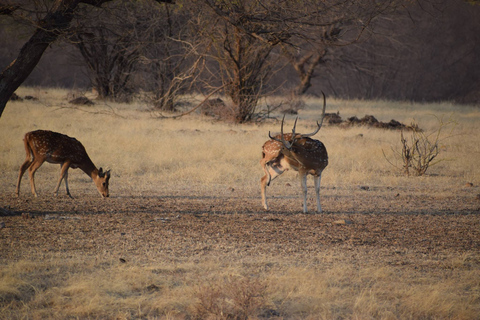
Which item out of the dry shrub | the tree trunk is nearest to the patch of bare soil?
the dry shrub

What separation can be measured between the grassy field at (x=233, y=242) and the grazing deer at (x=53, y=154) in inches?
13.3

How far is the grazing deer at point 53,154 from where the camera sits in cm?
882

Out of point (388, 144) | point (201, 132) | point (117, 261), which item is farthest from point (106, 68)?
point (117, 261)

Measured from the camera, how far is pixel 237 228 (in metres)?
7.14

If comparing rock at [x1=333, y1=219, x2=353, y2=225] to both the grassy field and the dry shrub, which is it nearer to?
the grassy field

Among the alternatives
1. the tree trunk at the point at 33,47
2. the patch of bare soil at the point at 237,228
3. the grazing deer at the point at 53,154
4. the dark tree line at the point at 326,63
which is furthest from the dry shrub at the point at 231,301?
the dark tree line at the point at 326,63

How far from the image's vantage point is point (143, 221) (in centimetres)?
740

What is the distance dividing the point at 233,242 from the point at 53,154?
4112mm

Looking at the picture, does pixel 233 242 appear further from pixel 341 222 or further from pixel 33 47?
pixel 33 47

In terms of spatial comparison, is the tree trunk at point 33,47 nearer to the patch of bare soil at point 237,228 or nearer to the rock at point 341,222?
the patch of bare soil at point 237,228

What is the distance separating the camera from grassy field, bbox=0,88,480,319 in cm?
458

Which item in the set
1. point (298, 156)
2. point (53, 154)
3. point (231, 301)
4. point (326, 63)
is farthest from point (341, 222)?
point (326, 63)

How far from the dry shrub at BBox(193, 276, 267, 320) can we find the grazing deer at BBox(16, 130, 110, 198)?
4.86 m

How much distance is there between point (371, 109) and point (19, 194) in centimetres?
2321
